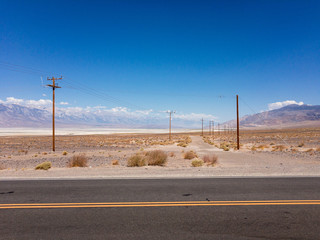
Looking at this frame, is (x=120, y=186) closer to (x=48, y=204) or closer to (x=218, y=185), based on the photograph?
(x=48, y=204)

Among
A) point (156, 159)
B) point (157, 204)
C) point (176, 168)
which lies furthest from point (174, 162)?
point (157, 204)

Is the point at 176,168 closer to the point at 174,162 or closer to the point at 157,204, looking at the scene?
the point at 174,162

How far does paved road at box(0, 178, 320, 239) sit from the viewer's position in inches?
194

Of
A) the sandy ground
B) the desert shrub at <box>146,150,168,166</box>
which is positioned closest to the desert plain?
the sandy ground

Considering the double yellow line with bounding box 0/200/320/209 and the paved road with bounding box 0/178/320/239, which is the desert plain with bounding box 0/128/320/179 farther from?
the double yellow line with bounding box 0/200/320/209

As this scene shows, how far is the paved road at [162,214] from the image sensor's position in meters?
4.92

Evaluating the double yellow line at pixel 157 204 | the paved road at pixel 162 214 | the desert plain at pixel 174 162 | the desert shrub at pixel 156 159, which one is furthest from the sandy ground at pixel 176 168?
the double yellow line at pixel 157 204

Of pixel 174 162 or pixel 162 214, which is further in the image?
pixel 174 162

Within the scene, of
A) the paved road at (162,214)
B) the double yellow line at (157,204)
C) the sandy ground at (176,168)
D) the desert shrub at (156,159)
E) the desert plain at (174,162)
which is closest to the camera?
the paved road at (162,214)

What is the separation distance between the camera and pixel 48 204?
22.7 feet

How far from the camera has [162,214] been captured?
5980mm

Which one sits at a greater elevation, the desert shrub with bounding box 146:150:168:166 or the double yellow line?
the double yellow line

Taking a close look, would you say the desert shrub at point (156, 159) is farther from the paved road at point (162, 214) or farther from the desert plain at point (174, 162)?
the paved road at point (162, 214)

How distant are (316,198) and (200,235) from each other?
436 cm
